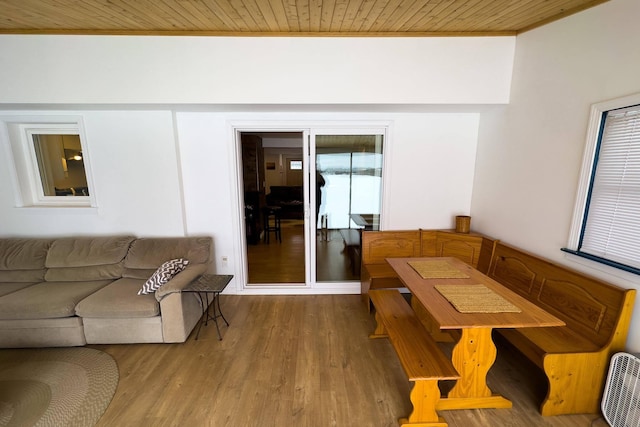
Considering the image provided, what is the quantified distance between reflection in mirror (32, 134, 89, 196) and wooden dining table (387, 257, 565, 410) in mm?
3811

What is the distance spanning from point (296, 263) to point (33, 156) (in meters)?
3.52

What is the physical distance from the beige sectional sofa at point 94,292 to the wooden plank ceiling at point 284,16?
80.1 inches

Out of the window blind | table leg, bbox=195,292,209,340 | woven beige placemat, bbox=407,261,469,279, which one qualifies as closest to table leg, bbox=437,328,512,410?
woven beige placemat, bbox=407,261,469,279

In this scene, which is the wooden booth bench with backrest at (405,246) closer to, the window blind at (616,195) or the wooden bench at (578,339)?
the wooden bench at (578,339)

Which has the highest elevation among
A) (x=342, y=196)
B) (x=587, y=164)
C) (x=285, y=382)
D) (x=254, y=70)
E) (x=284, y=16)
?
(x=284, y=16)

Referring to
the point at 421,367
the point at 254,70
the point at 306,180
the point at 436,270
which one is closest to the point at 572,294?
the point at 436,270

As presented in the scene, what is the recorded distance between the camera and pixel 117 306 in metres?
2.18

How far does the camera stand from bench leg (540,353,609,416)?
60.9 inches

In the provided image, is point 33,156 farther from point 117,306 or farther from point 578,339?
point 578,339

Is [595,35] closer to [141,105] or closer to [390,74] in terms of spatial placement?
[390,74]

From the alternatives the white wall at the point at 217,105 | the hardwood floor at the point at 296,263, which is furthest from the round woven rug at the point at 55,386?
the hardwood floor at the point at 296,263

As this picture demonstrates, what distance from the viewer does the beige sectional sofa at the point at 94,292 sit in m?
2.18

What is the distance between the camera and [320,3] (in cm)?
193

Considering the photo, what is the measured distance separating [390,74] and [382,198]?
135cm
